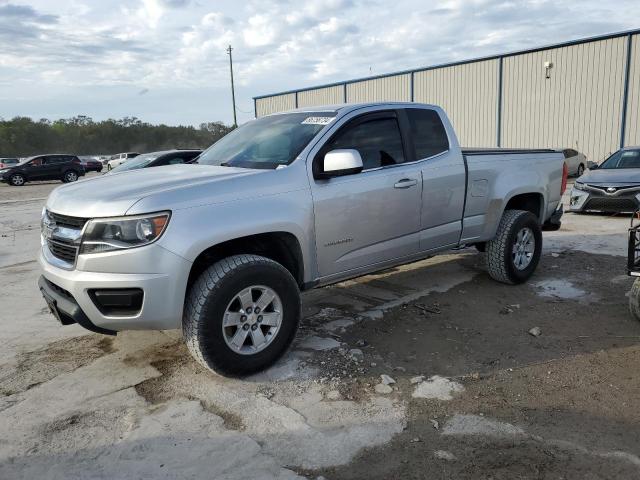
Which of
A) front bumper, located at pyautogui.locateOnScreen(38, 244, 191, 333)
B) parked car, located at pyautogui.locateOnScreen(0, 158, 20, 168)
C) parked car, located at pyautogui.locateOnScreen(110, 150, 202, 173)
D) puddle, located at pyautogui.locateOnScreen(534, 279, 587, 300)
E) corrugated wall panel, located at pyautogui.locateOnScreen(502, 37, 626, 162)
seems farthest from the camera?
parked car, located at pyautogui.locateOnScreen(0, 158, 20, 168)

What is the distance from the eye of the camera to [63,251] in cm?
362

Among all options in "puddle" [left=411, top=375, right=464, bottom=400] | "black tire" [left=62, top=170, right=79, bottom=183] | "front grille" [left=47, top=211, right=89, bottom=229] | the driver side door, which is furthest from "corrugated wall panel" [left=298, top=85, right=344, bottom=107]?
"puddle" [left=411, top=375, right=464, bottom=400]

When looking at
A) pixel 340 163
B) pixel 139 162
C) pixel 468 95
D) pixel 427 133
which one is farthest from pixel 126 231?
pixel 468 95

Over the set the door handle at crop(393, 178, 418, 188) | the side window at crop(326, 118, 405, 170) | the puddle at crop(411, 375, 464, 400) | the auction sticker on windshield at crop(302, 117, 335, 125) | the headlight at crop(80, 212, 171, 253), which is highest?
the auction sticker on windshield at crop(302, 117, 335, 125)

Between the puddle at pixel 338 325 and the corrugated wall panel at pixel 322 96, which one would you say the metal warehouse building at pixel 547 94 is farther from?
the puddle at pixel 338 325

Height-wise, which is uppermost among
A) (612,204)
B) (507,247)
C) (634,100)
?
(634,100)

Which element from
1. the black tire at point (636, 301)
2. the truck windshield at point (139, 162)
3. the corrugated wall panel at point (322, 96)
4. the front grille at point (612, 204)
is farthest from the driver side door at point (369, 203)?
the corrugated wall panel at point (322, 96)

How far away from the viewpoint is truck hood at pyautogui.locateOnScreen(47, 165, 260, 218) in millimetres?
3346

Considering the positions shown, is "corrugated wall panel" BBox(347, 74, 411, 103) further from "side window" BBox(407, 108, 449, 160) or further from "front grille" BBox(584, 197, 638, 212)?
"side window" BBox(407, 108, 449, 160)

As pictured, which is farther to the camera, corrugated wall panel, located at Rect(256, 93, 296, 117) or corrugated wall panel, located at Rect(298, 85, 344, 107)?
corrugated wall panel, located at Rect(256, 93, 296, 117)

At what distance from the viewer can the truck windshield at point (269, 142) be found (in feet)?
13.9

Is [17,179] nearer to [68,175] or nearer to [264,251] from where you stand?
[68,175]

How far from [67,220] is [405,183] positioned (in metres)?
2.66

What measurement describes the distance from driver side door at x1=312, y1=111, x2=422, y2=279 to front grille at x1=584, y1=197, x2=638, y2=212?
22.5 ft
